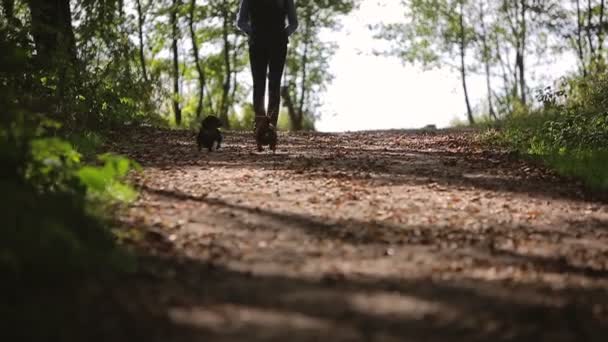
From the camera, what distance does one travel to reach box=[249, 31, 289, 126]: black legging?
1017 centimetres

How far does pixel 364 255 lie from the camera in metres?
4.63

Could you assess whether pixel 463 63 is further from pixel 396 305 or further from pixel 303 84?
pixel 396 305

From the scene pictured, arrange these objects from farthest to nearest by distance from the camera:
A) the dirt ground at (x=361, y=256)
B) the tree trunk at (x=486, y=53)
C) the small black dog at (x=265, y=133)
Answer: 1. the tree trunk at (x=486, y=53)
2. the small black dog at (x=265, y=133)
3. the dirt ground at (x=361, y=256)

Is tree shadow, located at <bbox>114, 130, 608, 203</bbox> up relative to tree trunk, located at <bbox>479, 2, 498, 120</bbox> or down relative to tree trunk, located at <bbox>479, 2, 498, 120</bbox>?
down

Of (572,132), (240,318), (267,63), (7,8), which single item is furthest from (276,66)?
(240,318)

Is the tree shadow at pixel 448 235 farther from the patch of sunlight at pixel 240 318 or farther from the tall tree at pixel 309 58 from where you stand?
the tall tree at pixel 309 58

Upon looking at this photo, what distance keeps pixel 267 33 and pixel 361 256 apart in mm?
6223

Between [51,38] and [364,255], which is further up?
[51,38]

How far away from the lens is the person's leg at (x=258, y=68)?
10211 mm

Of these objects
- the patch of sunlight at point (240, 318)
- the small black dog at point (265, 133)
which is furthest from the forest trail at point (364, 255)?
the small black dog at point (265, 133)

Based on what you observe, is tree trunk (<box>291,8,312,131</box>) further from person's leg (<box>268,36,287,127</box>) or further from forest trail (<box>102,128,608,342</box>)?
forest trail (<box>102,128,608,342</box>)

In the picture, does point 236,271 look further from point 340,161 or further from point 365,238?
point 340,161

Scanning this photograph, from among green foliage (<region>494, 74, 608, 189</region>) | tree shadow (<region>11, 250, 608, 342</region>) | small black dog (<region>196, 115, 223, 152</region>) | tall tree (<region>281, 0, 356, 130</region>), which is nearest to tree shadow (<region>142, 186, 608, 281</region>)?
tree shadow (<region>11, 250, 608, 342</region>)

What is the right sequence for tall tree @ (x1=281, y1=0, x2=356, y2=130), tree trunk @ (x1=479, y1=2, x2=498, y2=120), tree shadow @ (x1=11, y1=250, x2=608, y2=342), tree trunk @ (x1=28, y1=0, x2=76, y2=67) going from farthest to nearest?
tree trunk @ (x1=479, y1=2, x2=498, y2=120)
tall tree @ (x1=281, y1=0, x2=356, y2=130)
tree trunk @ (x1=28, y1=0, x2=76, y2=67)
tree shadow @ (x1=11, y1=250, x2=608, y2=342)
